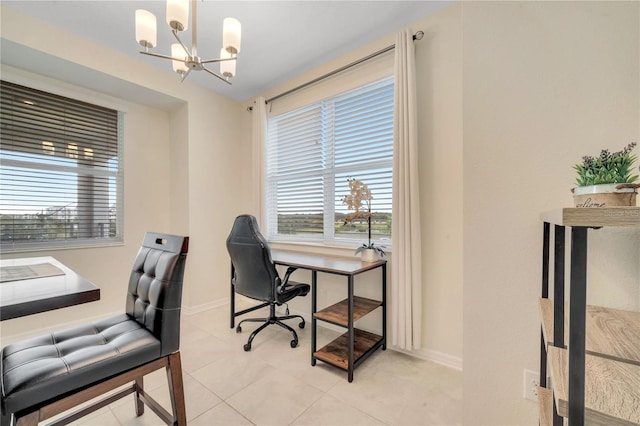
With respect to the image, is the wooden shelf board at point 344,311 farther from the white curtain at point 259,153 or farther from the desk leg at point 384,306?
the white curtain at point 259,153

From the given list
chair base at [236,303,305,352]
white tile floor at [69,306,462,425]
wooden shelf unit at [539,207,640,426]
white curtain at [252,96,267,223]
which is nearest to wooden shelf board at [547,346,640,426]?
wooden shelf unit at [539,207,640,426]

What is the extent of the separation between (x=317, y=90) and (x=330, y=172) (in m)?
0.88

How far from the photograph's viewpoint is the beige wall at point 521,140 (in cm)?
95

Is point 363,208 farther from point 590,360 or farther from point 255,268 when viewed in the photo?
point 590,360

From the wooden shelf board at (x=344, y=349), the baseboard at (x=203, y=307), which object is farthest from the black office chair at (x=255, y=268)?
the baseboard at (x=203, y=307)

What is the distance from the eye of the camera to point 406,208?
6.61 ft

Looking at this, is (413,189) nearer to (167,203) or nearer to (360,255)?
(360,255)

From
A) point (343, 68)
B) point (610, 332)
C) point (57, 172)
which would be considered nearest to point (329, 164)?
point (343, 68)

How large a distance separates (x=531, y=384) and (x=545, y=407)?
0.28 meters

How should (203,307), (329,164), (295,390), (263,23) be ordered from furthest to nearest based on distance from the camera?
(203,307) → (329,164) → (263,23) → (295,390)

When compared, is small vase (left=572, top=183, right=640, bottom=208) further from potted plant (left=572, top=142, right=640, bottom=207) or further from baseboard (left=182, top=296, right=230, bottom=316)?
baseboard (left=182, top=296, right=230, bottom=316)

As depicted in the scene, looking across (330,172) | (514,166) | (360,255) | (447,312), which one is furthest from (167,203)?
(514,166)

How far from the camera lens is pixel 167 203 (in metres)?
3.30

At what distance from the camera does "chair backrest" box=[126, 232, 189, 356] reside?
124 cm
